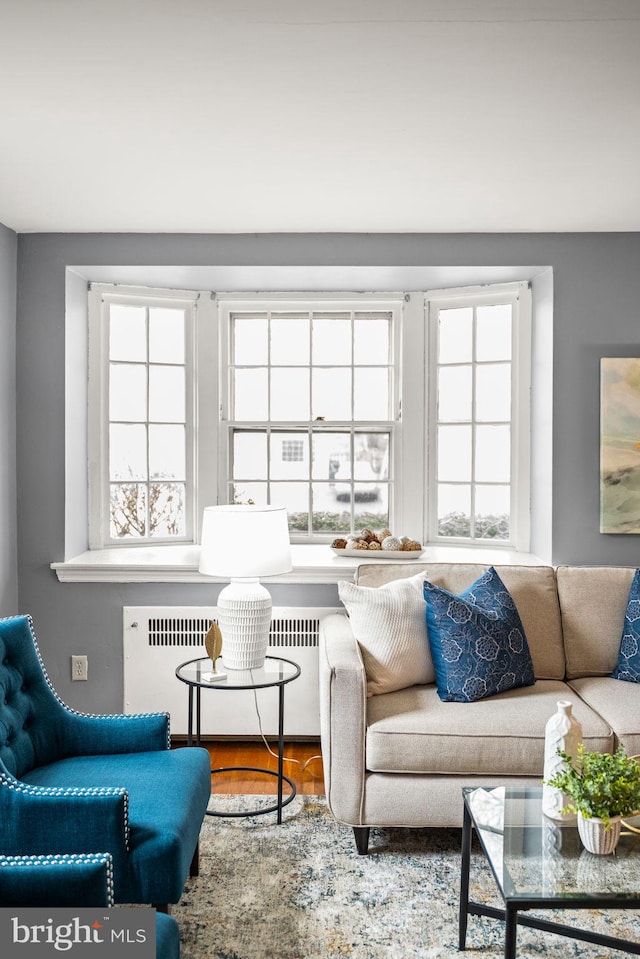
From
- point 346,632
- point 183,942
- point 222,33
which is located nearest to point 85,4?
point 222,33

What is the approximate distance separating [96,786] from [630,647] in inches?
82.6

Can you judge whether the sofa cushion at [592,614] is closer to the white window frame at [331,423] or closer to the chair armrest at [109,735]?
the white window frame at [331,423]

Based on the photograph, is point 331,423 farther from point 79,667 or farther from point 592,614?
point 79,667

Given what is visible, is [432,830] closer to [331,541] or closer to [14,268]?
[331,541]

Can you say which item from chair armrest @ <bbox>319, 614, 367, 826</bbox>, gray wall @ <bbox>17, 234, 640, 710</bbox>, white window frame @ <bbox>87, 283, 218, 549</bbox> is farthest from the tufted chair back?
white window frame @ <bbox>87, 283, 218, 549</bbox>

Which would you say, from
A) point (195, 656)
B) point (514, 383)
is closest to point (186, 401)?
point (195, 656)

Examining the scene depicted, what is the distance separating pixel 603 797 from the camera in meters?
1.85

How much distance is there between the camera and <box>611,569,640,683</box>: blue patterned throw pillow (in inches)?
118

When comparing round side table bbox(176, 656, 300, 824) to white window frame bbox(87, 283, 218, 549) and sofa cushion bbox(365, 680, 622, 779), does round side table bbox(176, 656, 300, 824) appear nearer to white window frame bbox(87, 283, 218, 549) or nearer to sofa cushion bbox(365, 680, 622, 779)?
sofa cushion bbox(365, 680, 622, 779)

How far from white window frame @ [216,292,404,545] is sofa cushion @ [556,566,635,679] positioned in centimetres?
111

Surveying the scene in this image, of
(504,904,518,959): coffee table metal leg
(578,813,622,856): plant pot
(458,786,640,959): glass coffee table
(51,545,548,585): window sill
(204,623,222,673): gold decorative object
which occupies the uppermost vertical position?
(51,545,548,585): window sill

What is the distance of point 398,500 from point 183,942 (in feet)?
7.94

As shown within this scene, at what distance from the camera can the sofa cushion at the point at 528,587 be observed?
3.12 metres

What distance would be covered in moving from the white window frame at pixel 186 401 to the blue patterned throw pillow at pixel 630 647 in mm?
2147
